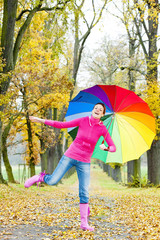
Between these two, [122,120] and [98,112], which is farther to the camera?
[122,120]

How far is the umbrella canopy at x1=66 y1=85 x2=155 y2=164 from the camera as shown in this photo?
6070 mm

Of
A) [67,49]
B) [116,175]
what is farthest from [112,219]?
[116,175]

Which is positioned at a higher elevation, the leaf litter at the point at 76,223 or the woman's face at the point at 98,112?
Result: the woman's face at the point at 98,112

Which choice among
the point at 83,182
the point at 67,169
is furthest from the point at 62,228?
the point at 67,169

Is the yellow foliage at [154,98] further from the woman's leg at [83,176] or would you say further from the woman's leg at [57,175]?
the woman's leg at [57,175]

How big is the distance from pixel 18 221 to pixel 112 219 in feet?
8.29

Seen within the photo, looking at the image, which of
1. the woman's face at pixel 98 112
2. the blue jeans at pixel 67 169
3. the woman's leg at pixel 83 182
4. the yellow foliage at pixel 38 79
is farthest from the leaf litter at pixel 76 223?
the yellow foliage at pixel 38 79

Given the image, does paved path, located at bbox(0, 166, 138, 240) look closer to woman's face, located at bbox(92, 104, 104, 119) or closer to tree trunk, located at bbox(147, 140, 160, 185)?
woman's face, located at bbox(92, 104, 104, 119)

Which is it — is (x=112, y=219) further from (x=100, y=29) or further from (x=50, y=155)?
(x=50, y=155)

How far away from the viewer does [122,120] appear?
20.6 feet

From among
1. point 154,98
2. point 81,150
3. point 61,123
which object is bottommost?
point 81,150

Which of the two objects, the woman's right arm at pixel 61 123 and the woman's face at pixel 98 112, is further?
the woman's face at pixel 98 112

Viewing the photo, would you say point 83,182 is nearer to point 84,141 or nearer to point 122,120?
point 84,141

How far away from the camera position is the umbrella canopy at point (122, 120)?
6.07 m
